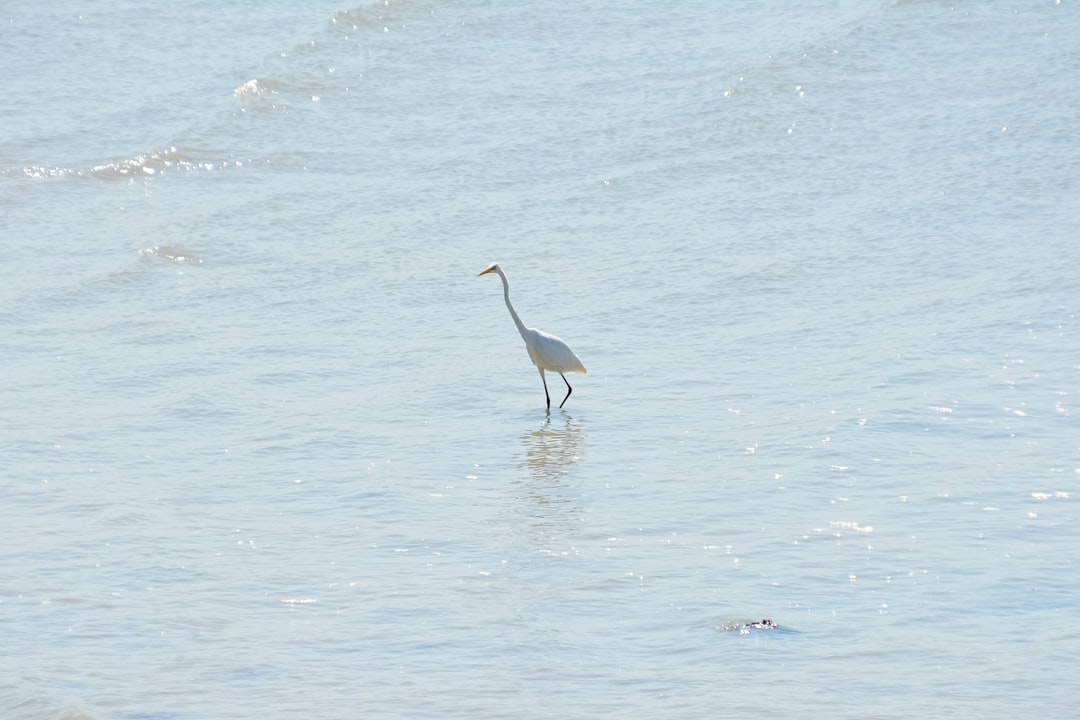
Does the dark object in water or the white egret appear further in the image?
the white egret

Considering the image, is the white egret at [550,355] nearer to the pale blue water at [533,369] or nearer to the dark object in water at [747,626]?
the pale blue water at [533,369]

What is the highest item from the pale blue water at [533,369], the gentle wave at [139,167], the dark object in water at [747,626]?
the dark object in water at [747,626]

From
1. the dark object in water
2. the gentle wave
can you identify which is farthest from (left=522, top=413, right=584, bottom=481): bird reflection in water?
the gentle wave

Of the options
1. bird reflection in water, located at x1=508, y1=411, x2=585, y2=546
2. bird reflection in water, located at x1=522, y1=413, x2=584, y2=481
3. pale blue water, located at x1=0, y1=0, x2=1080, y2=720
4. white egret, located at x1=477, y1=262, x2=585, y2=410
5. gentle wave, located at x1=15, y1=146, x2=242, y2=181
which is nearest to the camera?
pale blue water, located at x1=0, y1=0, x2=1080, y2=720

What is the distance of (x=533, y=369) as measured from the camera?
11.1 metres

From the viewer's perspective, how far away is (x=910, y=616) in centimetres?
634

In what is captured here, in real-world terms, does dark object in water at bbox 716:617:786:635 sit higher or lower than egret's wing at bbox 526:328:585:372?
higher

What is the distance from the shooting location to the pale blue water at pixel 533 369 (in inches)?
241

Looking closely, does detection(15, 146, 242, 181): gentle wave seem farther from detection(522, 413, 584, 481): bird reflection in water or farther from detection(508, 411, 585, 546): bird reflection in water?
detection(522, 413, 584, 481): bird reflection in water

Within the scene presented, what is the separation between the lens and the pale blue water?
241 inches

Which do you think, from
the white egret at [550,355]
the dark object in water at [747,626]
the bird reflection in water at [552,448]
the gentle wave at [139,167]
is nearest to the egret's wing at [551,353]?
the white egret at [550,355]

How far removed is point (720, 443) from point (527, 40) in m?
12.1

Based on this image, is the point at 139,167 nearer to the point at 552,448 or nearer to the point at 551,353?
the point at 551,353

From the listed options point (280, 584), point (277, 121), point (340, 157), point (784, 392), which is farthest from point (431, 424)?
point (277, 121)
